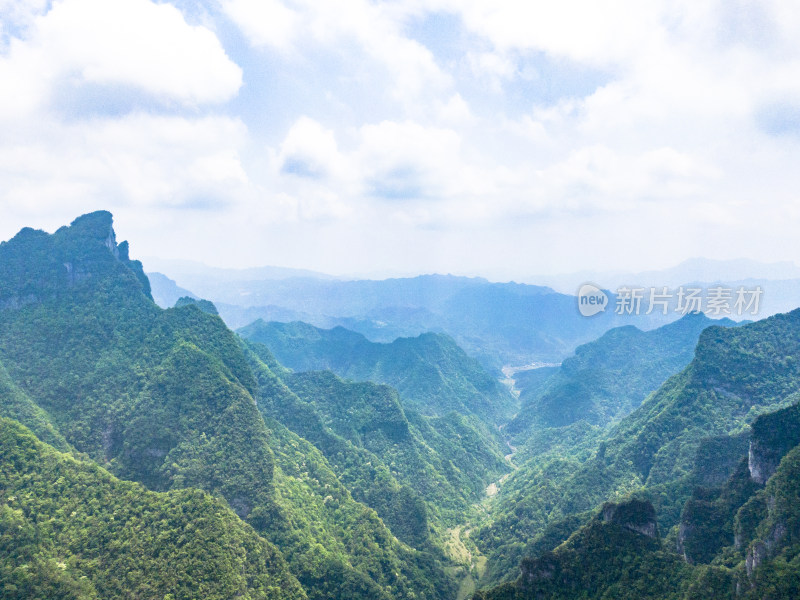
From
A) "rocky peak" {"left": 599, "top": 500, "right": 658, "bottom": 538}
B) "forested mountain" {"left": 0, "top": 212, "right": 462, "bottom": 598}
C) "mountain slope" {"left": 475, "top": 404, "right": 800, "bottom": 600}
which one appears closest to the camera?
"mountain slope" {"left": 475, "top": 404, "right": 800, "bottom": 600}

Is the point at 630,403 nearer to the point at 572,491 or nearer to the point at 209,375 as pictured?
the point at 572,491

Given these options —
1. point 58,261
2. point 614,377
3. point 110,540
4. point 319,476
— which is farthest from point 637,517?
point 614,377

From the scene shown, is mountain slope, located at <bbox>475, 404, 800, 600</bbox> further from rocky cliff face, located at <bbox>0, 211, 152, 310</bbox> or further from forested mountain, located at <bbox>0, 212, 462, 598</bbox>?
rocky cliff face, located at <bbox>0, 211, 152, 310</bbox>

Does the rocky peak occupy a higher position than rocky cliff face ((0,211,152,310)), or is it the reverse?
rocky cliff face ((0,211,152,310))

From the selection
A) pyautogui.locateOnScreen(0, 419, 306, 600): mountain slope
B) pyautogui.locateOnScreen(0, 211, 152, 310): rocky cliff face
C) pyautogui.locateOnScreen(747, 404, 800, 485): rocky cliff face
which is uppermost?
pyautogui.locateOnScreen(0, 211, 152, 310): rocky cliff face

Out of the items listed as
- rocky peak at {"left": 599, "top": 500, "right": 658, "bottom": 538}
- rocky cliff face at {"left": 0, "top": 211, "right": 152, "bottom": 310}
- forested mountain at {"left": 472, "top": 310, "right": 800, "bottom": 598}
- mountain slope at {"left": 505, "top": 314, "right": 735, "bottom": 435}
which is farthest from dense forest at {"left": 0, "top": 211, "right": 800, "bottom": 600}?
mountain slope at {"left": 505, "top": 314, "right": 735, "bottom": 435}

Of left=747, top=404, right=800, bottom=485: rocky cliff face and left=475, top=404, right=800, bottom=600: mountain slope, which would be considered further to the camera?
left=747, top=404, right=800, bottom=485: rocky cliff face
